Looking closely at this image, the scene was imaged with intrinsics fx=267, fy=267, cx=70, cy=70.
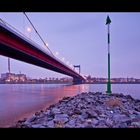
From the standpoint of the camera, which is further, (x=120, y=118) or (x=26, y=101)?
(x=26, y=101)

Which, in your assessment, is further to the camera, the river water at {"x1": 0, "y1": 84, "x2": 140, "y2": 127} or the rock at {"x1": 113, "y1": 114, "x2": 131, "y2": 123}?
the river water at {"x1": 0, "y1": 84, "x2": 140, "y2": 127}

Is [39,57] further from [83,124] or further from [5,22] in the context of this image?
[83,124]

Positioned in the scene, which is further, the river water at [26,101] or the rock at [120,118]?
the river water at [26,101]
